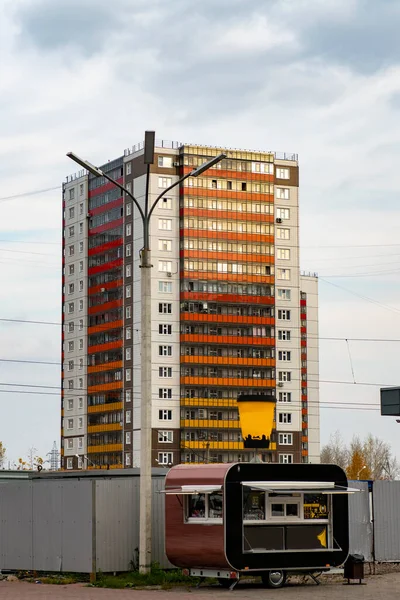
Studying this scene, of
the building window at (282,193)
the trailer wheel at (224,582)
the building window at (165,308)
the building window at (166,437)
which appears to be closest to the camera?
the trailer wheel at (224,582)

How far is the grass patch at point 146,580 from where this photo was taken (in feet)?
108

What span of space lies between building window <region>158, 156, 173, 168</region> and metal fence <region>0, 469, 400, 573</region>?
102284 mm

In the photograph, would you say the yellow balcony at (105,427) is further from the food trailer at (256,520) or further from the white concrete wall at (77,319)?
the food trailer at (256,520)

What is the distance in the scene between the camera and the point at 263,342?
143 meters

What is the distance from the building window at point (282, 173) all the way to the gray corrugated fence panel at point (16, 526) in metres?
113

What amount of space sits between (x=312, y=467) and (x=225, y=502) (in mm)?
3274

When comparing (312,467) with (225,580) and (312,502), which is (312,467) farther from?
(225,580)

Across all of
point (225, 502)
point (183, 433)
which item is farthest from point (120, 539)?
point (183, 433)

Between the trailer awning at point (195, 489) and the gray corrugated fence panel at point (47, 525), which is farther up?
the trailer awning at point (195, 489)

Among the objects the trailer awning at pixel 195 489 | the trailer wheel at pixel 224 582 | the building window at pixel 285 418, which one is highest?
the building window at pixel 285 418

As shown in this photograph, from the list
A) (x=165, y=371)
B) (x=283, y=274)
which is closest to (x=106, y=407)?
(x=165, y=371)

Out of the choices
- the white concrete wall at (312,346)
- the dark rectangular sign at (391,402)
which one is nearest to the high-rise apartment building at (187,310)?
the white concrete wall at (312,346)

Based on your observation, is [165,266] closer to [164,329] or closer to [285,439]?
[164,329]

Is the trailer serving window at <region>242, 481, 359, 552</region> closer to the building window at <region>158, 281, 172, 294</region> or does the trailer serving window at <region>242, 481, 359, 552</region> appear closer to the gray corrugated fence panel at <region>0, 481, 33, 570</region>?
the gray corrugated fence panel at <region>0, 481, 33, 570</region>
